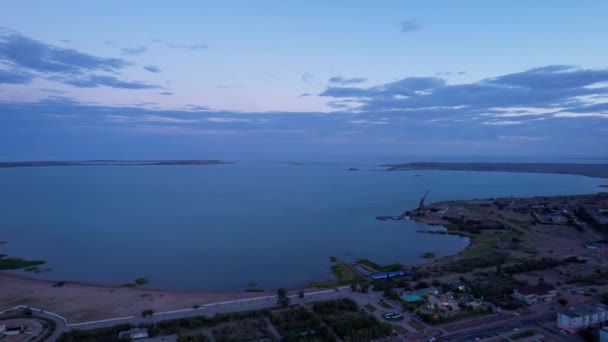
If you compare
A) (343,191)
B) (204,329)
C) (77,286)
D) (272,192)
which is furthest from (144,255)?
(343,191)

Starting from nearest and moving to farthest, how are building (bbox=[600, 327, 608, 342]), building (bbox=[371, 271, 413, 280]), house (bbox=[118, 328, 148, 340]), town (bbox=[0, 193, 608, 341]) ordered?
building (bbox=[600, 327, 608, 342]), house (bbox=[118, 328, 148, 340]), town (bbox=[0, 193, 608, 341]), building (bbox=[371, 271, 413, 280])

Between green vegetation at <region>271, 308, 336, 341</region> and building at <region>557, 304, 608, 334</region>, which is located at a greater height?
building at <region>557, 304, 608, 334</region>

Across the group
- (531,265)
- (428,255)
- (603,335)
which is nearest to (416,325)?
(603,335)

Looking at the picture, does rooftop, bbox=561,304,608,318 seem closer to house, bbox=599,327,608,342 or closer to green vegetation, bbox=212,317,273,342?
house, bbox=599,327,608,342

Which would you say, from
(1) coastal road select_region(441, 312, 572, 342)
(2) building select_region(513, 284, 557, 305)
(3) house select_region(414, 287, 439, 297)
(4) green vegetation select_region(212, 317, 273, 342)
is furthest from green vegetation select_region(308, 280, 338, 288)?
(2) building select_region(513, 284, 557, 305)

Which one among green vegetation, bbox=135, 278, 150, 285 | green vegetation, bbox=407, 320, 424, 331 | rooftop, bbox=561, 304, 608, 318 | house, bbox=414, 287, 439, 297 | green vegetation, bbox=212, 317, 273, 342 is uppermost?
rooftop, bbox=561, 304, 608, 318

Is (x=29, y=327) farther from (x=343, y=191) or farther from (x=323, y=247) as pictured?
(x=343, y=191)

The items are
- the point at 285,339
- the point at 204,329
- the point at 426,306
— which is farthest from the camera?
the point at 426,306
